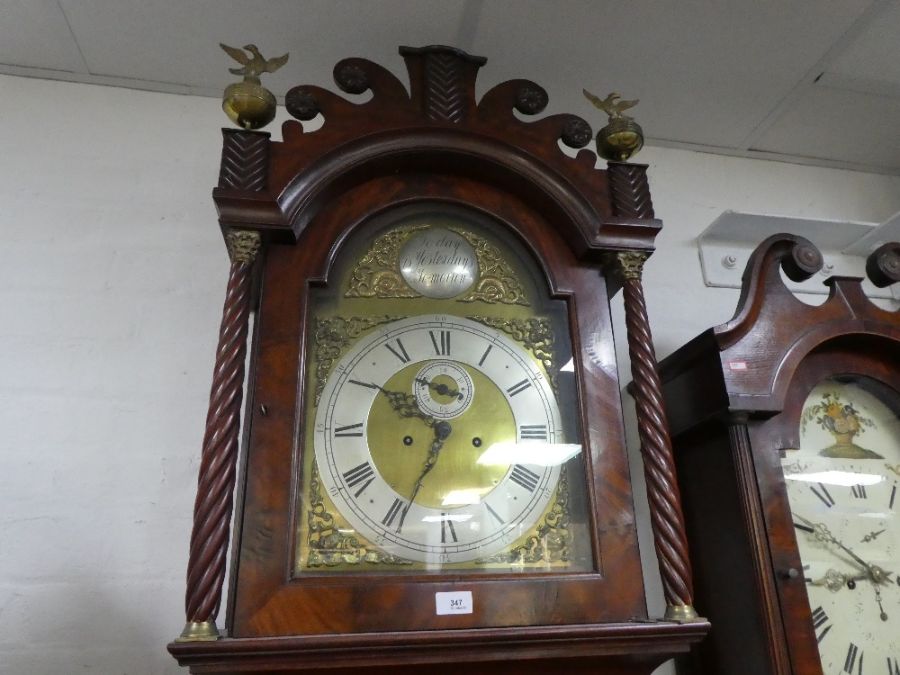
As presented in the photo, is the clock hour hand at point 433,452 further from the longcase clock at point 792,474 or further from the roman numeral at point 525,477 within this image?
the longcase clock at point 792,474

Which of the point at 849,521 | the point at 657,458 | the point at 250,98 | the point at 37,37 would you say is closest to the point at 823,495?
the point at 849,521

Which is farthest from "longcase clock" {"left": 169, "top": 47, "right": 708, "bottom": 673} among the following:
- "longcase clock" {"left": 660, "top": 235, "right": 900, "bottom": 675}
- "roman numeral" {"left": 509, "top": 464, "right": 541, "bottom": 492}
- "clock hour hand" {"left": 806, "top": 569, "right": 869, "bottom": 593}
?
"clock hour hand" {"left": 806, "top": 569, "right": 869, "bottom": 593}

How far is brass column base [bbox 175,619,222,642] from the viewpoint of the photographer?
0.72 meters

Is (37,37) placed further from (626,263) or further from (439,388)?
(626,263)

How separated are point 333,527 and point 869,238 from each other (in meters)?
1.30

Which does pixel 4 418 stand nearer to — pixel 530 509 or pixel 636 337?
pixel 530 509

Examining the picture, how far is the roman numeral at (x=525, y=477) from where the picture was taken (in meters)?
0.90

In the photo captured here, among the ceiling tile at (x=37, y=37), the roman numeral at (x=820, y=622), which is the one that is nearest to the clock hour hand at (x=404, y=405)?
the roman numeral at (x=820, y=622)

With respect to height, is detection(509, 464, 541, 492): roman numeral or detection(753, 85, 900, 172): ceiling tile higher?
detection(753, 85, 900, 172): ceiling tile

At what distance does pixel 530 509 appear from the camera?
2.91 feet

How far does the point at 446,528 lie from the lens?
859 mm

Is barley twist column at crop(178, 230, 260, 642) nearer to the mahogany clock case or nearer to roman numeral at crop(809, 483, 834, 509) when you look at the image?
the mahogany clock case

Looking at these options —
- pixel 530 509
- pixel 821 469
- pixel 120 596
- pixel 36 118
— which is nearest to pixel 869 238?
pixel 821 469

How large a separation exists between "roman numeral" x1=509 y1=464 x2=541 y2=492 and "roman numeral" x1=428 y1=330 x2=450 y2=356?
0.17m
